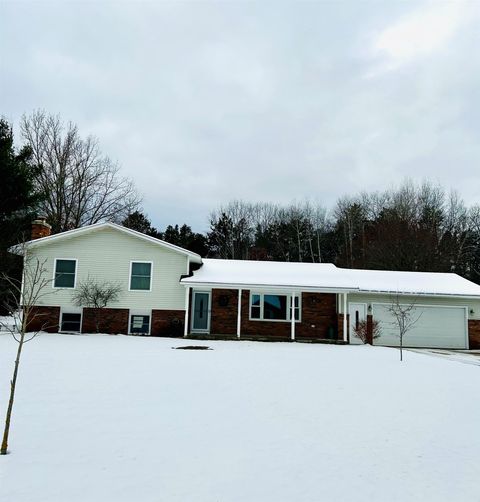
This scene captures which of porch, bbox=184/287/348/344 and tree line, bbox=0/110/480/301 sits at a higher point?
tree line, bbox=0/110/480/301

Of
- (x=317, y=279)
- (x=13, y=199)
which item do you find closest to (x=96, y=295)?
(x=13, y=199)

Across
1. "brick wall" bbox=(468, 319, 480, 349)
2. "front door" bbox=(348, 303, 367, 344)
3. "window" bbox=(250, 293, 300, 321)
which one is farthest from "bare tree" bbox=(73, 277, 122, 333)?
"brick wall" bbox=(468, 319, 480, 349)

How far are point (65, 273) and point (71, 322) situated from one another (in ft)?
7.29

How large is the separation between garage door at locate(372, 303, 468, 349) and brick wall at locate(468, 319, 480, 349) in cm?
23

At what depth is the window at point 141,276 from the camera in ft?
63.7

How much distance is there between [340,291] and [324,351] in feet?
15.3

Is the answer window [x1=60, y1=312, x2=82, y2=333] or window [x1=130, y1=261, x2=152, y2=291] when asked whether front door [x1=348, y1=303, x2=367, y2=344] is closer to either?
window [x1=130, y1=261, x2=152, y2=291]

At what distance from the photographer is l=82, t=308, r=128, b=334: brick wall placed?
19.1 m

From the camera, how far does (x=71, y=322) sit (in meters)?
19.2

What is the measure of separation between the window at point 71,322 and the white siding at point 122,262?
22.0 inches

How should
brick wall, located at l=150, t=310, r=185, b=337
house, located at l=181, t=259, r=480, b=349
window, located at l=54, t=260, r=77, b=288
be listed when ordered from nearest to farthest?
brick wall, located at l=150, t=310, r=185, b=337 < window, located at l=54, t=260, r=77, b=288 < house, located at l=181, t=259, r=480, b=349

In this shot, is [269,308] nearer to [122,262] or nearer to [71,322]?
[122,262]

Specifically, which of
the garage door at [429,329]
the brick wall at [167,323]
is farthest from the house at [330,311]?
the brick wall at [167,323]

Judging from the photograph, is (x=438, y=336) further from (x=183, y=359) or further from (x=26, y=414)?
(x=26, y=414)
